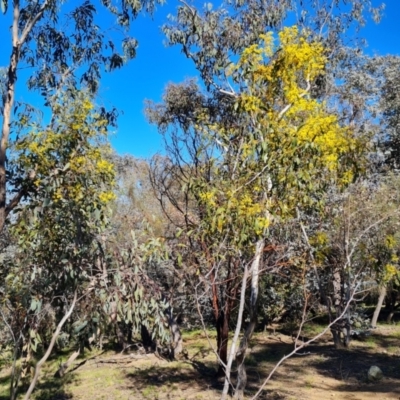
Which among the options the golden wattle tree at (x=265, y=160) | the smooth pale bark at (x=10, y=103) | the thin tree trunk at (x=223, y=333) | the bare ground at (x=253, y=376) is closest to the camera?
the golden wattle tree at (x=265, y=160)

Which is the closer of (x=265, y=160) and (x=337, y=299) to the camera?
(x=265, y=160)

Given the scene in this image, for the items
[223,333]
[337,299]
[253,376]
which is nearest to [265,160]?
[223,333]

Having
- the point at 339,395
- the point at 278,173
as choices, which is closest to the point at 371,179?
the point at 339,395

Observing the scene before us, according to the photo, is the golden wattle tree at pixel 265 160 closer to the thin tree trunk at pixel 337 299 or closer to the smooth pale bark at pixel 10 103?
the smooth pale bark at pixel 10 103

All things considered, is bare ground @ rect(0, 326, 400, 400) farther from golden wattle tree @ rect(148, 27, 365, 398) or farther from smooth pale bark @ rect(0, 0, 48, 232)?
smooth pale bark @ rect(0, 0, 48, 232)

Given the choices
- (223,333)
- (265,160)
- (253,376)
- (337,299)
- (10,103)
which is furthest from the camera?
(337,299)

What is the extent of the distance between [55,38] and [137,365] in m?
6.19

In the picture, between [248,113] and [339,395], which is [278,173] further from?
[339,395]

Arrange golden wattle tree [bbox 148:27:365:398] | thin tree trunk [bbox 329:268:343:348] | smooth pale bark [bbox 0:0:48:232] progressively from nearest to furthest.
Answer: golden wattle tree [bbox 148:27:365:398] < smooth pale bark [bbox 0:0:48:232] < thin tree trunk [bbox 329:268:343:348]

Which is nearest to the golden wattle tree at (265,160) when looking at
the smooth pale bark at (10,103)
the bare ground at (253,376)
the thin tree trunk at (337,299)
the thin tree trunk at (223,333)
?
the smooth pale bark at (10,103)

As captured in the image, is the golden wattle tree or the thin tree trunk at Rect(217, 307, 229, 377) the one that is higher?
the golden wattle tree

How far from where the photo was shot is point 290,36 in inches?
164

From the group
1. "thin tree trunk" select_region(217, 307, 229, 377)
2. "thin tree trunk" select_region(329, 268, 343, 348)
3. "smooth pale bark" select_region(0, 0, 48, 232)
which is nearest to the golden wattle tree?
"smooth pale bark" select_region(0, 0, 48, 232)

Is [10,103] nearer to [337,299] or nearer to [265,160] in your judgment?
[265,160]
